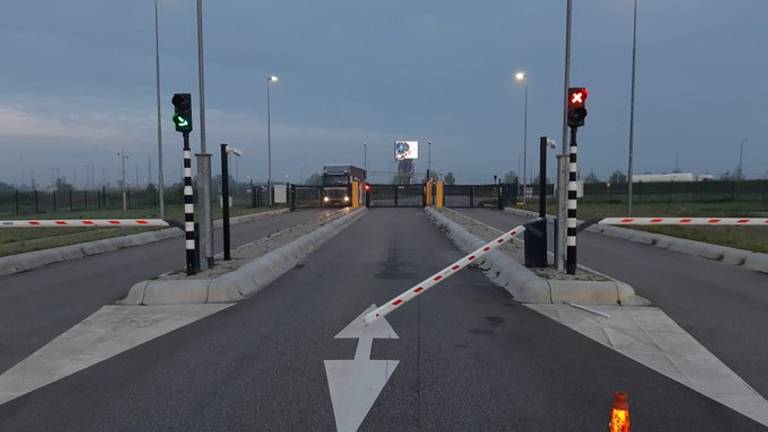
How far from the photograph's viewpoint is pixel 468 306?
309 inches

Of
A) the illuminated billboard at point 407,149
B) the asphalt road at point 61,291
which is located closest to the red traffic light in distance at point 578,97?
the asphalt road at point 61,291

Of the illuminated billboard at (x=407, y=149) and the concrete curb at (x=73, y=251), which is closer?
the concrete curb at (x=73, y=251)

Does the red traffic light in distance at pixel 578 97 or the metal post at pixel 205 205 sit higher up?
the red traffic light in distance at pixel 578 97

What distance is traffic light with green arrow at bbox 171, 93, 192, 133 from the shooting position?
31.0 ft

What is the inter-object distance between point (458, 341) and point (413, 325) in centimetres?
83

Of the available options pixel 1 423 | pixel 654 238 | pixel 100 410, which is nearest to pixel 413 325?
pixel 100 410

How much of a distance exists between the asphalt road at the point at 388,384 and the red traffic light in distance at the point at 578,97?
12.3 ft

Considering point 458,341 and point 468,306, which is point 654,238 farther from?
point 458,341

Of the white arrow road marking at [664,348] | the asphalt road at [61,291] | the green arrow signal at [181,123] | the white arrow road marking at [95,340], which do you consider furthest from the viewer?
the green arrow signal at [181,123]

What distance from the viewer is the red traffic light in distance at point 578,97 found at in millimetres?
9039

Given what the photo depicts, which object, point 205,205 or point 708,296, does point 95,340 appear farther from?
point 708,296

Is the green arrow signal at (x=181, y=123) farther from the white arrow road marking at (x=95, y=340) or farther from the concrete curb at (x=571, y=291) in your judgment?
the concrete curb at (x=571, y=291)

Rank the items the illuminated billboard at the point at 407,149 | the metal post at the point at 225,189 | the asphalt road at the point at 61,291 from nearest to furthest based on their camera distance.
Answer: the asphalt road at the point at 61,291 → the metal post at the point at 225,189 → the illuminated billboard at the point at 407,149

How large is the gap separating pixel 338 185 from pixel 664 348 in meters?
40.8
